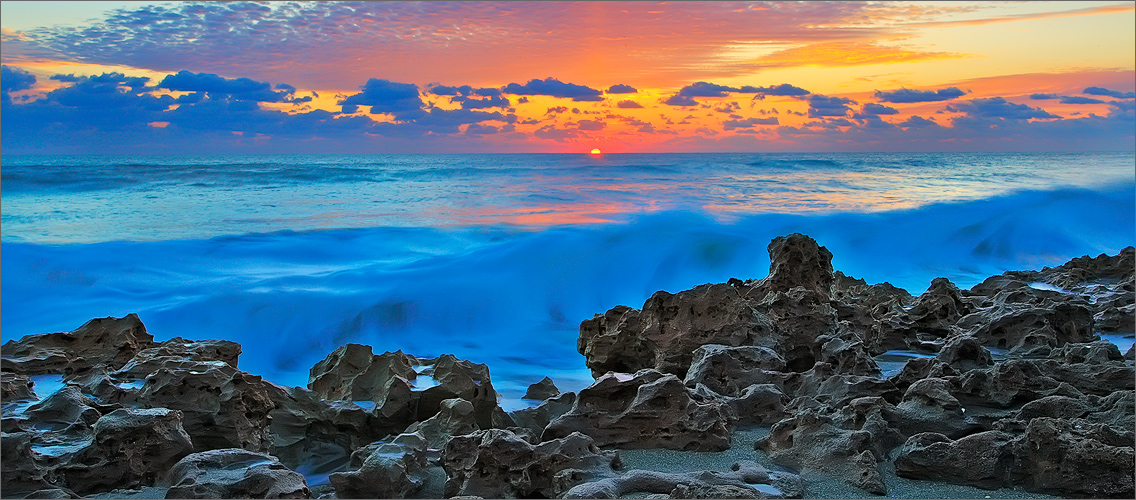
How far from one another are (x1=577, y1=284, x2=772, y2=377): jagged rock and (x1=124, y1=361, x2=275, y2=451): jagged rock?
2285mm

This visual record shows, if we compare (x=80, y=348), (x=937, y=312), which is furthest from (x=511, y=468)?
(x=937, y=312)

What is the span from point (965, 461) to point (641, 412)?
50.7 inches

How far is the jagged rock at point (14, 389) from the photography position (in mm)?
3521

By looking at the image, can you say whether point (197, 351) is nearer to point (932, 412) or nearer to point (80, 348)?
point (80, 348)

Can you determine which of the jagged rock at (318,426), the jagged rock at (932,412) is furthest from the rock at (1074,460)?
the jagged rock at (318,426)

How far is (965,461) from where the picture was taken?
2.95 metres

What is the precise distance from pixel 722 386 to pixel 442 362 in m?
1.67

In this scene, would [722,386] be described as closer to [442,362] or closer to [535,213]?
[442,362]

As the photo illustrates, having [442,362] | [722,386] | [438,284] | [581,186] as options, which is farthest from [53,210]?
[722,386]

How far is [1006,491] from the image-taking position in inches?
113

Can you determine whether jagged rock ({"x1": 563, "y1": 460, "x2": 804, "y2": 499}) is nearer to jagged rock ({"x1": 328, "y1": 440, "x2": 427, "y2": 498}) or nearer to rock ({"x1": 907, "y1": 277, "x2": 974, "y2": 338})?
jagged rock ({"x1": 328, "y1": 440, "x2": 427, "y2": 498})

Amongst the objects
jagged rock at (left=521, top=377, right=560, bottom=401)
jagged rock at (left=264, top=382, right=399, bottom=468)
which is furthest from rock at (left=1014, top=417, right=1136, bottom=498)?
jagged rock at (left=521, top=377, right=560, bottom=401)

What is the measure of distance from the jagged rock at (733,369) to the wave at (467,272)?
10.2 feet

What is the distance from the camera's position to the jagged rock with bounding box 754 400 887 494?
9.69ft
